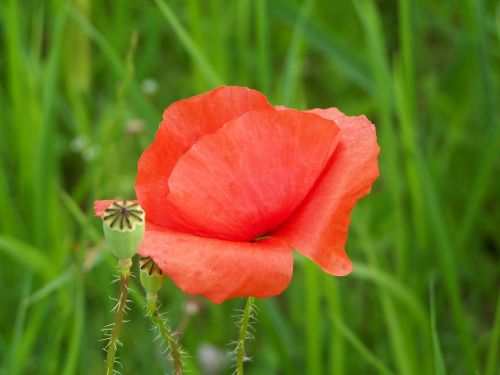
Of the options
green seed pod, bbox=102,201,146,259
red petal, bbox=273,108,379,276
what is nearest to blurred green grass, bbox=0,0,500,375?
red petal, bbox=273,108,379,276

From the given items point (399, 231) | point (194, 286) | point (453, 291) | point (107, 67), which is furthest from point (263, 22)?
point (194, 286)

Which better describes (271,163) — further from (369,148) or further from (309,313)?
(309,313)

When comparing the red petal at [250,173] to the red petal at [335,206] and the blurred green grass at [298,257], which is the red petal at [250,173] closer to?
the red petal at [335,206]

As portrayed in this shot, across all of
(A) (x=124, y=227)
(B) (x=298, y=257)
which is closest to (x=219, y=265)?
(A) (x=124, y=227)

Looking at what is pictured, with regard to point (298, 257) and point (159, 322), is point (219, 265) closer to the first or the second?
point (159, 322)

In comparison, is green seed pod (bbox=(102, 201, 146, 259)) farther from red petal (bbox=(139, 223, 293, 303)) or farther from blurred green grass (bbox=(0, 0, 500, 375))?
blurred green grass (bbox=(0, 0, 500, 375))

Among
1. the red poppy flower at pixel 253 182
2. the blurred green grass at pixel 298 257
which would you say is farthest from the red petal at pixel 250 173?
the blurred green grass at pixel 298 257

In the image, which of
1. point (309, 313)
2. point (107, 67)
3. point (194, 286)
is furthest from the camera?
point (107, 67)
